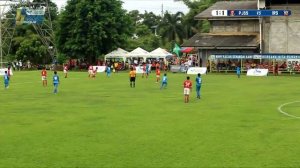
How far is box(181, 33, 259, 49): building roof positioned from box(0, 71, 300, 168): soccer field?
34.2 m

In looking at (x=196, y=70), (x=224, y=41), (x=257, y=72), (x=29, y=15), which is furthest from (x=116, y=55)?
(x=257, y=72)

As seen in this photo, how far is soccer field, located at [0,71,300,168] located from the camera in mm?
15945

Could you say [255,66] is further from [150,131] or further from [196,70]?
[150,131]

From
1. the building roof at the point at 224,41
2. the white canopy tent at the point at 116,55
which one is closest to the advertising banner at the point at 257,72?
the building roof at the point at 224,41

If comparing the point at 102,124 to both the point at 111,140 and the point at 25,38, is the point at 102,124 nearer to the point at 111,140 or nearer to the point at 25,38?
the point at 111,140

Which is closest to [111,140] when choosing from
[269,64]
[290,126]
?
[290,126]

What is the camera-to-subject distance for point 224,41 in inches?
2842

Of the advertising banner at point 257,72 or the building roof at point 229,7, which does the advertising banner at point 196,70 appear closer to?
the advertising banner at point 257,72

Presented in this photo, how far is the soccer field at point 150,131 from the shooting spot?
52.3 ft

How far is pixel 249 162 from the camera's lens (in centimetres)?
1543

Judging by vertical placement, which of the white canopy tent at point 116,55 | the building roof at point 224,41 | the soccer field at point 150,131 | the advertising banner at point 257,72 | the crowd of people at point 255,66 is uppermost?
the building roof at point 224,41

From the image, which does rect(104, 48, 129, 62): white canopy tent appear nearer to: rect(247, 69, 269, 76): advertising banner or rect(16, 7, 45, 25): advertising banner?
rect(16, 7, 45, 25): advertising banner

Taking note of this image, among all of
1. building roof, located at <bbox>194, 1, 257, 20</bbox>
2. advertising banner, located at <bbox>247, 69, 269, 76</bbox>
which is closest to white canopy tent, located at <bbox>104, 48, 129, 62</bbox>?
building roof, located at <bbox>194, 1, 257, 20</bbox>

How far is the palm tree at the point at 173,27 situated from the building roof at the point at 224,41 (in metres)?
41.3
